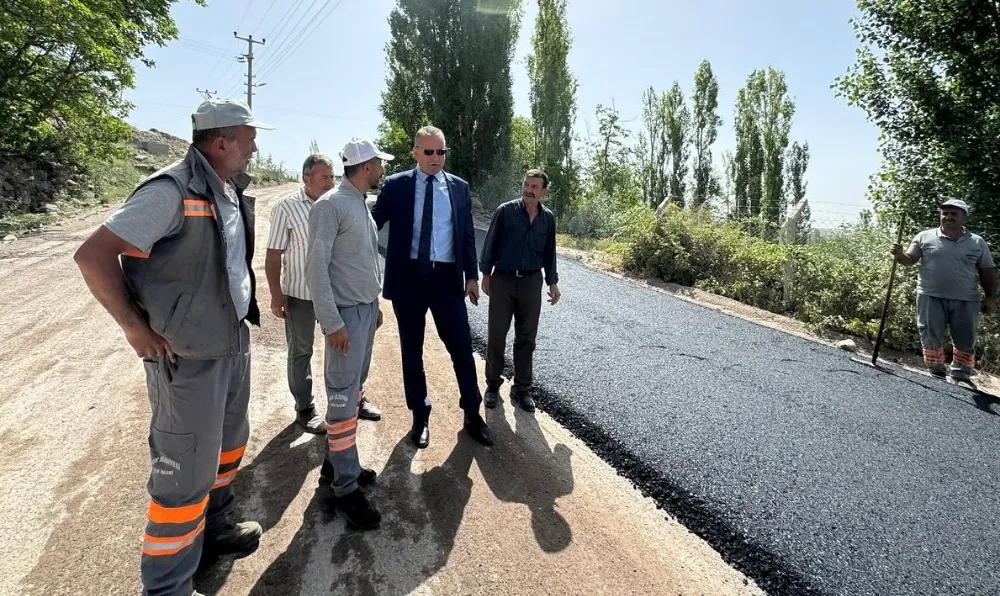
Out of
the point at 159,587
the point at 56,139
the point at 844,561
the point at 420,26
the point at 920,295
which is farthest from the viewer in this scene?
the point at 420,26

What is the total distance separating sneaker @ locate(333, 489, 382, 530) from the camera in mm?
2082

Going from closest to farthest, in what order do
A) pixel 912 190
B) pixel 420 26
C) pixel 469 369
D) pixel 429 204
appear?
1. pixel 429 204
2. pixel 469 369
3. pixel 912 190
4. pixel 420 26

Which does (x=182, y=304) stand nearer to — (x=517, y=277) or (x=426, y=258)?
(x=426, y=258)

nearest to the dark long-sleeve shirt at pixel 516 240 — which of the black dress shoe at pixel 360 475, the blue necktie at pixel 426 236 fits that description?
the blue necktie at pixel 426 236

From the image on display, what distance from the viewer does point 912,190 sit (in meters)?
6.70

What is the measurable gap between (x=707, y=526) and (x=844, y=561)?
558mm

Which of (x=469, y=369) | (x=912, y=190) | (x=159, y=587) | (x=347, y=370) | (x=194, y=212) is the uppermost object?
(x=912, y=190)

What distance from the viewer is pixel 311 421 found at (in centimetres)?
298

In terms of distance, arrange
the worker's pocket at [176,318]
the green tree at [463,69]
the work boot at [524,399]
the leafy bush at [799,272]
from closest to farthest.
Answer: the worker's pocket at [176,318], the work boot at [524,399], the leafy bush at [799,272], the green tree at [463,69]

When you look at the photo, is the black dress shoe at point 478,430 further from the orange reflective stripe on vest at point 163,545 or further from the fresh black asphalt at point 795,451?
the orange reflective stripe on vest at point 163,545

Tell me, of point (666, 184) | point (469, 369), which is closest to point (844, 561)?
point (469, 369)

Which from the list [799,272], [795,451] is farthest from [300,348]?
[799,272]

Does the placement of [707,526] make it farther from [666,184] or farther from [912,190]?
[666,184]

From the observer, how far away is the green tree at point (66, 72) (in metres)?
9.59
